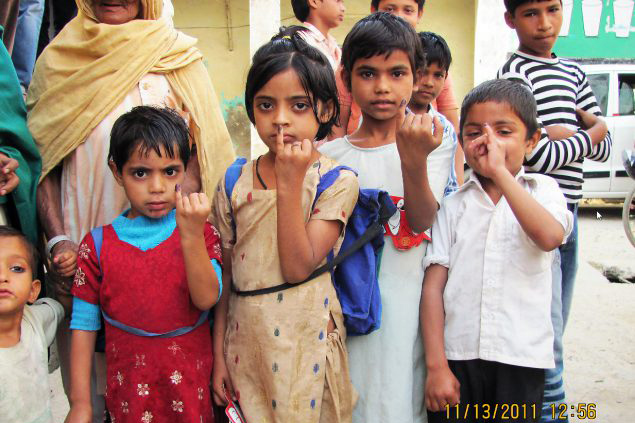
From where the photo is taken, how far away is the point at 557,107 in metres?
2.25

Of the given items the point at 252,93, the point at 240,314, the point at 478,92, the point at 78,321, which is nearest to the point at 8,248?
the point at 78,321

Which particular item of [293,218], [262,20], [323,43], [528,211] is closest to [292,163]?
[293,218]

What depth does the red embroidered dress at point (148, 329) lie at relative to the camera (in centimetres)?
167

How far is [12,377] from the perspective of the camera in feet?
5.42

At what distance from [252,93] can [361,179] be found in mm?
458

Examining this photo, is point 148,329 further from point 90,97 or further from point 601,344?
point 601,344

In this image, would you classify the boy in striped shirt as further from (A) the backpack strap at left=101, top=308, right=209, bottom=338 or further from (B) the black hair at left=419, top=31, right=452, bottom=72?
(A) the backpack strap at left=101, top=308, right=209, bottom=338

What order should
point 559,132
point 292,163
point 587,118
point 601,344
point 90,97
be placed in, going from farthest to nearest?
point 601,344
point 587,118
point 559,132
point 90,97
point 292,163

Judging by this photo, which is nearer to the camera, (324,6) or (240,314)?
(240,314)

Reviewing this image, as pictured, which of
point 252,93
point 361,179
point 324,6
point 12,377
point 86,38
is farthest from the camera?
point 324,6

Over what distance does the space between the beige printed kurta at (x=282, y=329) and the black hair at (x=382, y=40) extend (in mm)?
431

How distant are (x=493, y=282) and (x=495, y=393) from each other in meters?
0.37

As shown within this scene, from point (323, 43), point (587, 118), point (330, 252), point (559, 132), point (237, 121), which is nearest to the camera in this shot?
point (330, 252)

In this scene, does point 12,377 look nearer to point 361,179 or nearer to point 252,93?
point 252,93
